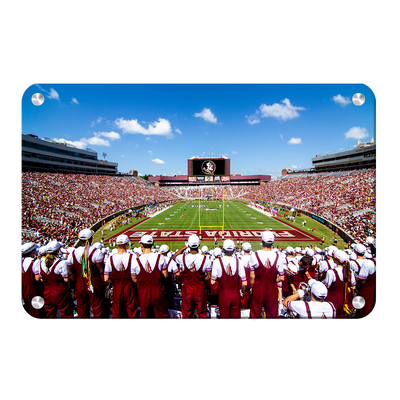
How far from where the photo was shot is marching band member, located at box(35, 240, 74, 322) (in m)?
2.37

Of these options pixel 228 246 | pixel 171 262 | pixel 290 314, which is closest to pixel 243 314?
pixel 290 314

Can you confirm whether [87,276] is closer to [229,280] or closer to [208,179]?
[229,280]

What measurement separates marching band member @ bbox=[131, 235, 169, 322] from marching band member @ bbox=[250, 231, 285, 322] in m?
1.18

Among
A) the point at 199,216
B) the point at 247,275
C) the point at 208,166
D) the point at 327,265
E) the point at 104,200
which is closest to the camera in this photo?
the point at 247,275

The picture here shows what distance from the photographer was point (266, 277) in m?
2.30

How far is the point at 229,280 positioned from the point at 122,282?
1413 mm

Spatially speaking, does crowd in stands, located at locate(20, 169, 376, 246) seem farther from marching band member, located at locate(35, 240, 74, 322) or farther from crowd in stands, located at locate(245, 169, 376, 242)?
marching band member, located at locate(35, 240, 74, 322)

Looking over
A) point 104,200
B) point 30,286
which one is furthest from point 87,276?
point 104,200

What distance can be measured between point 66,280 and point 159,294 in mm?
1356

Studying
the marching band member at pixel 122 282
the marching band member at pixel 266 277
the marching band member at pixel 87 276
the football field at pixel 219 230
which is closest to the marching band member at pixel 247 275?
the marching band member at pixel 266 277

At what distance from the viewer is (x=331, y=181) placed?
17750 mm

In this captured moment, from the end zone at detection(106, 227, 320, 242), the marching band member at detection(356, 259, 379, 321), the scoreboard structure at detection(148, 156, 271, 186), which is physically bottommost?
the end zone at detection(106, 227, 320, 242)

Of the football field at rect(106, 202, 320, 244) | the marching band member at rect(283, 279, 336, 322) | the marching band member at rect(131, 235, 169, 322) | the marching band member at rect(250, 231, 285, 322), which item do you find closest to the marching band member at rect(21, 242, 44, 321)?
the marching band member at rect(131, 235, 169, 322)

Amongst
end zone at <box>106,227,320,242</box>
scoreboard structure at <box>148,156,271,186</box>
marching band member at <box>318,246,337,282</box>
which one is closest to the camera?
marching band member at <box>318,246,337,282</box>
